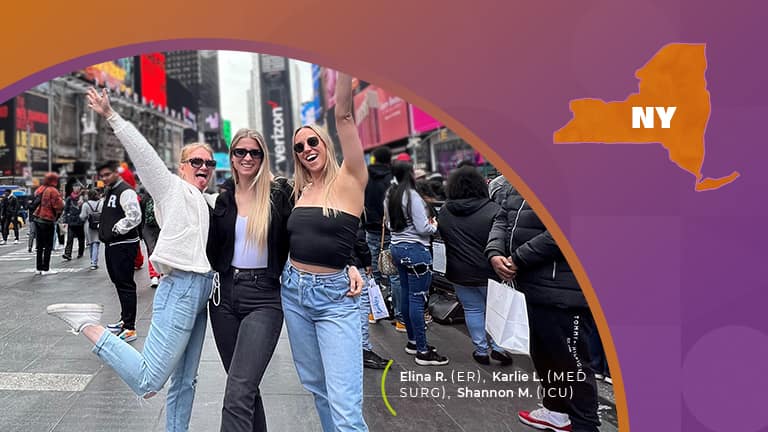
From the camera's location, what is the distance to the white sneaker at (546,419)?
119 inches

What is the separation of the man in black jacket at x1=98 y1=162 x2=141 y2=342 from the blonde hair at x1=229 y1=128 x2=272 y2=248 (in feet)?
6.97

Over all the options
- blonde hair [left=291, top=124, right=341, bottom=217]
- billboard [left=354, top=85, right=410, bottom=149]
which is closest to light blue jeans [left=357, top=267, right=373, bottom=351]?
blonde hair [left=291, top=124, right=341, bottom=217]

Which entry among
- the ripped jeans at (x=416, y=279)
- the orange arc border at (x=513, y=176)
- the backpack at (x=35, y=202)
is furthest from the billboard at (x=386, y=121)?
the orange arc border at (x=513, y=176)

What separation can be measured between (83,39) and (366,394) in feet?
9.51

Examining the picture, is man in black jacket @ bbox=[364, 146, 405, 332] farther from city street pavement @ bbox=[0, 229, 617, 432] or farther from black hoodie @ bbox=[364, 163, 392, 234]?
city street pavement @ bbox=[0, 229, 617, 432]

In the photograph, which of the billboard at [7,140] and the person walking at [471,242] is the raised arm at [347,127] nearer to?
the billboard at [7,140]

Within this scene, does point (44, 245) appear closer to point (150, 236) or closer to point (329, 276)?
point (150, 236)

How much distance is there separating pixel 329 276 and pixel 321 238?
18 centimetres

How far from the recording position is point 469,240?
14.1ft

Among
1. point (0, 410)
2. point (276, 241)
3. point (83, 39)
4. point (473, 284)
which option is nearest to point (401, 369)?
point (473, 284)

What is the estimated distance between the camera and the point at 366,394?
372 cm

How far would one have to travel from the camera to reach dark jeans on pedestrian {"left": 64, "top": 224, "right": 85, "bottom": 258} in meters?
3.97

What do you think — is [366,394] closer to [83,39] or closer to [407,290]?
[407,290]

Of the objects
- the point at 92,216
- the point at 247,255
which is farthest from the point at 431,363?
the point at 92,216
